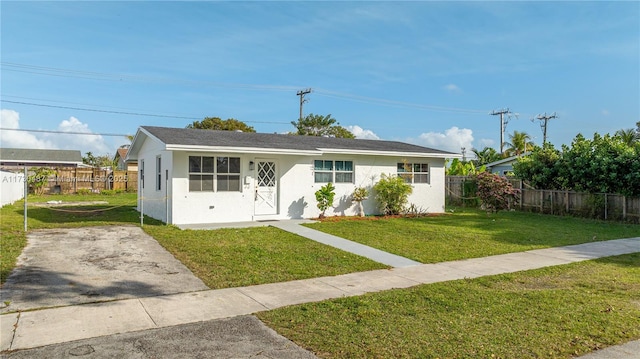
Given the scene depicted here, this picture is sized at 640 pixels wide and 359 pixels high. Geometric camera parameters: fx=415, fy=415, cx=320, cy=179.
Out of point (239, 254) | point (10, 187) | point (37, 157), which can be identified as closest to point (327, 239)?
point (239, 254)

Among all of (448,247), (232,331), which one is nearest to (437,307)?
(232,331)

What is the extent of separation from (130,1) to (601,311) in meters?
15.1

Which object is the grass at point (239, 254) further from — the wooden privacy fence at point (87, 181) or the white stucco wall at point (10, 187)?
the wooden privacy fence at point (87, 181)

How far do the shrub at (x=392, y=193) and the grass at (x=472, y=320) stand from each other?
9.35 metres

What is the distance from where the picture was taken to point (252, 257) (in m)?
8.24

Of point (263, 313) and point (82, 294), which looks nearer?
point (263, 313)

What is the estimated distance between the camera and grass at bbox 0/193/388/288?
6953mm

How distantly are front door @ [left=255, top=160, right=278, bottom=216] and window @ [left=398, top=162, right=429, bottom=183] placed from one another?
5.52 meters

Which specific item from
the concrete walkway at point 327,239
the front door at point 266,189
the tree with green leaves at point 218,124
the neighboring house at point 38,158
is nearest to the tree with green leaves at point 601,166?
the concrete walkway at point 327,239

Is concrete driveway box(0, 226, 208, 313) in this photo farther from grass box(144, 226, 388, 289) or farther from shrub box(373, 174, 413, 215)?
shrub box(373, 174, 413, 215)

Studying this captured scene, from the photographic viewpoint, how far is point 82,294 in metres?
5.74

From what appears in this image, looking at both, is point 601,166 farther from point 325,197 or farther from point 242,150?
point 242,150

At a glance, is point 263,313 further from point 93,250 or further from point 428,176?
point 428,176

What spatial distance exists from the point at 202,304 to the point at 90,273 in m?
2.78
